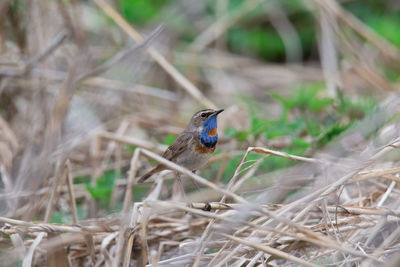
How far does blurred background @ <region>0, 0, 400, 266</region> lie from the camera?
402cm

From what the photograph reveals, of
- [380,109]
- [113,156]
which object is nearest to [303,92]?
[380,109]

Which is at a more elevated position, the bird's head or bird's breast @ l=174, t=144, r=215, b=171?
the bird's head

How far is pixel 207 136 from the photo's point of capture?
14.4 feet

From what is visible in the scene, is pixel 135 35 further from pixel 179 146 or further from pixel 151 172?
pixel 151 172

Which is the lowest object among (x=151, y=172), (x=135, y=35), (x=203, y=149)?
(x=151, y=172)

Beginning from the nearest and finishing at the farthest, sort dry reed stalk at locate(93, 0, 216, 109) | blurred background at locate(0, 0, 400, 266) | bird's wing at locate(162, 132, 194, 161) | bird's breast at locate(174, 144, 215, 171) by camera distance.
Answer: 1. blurred background at locate(0, 0, 400, 266)
2. bird's breast at locate(174, 144, 215, 171)
3. bird's wing at locate(162, 132, 194, 161)
4. dry reed stalk at locate(93, 0, 216, 109)

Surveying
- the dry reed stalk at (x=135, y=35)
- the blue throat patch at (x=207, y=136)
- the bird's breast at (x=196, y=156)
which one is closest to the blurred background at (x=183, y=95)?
the dry reed stalk at (x=135, y=35)

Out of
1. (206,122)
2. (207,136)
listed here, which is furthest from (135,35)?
(207,136)

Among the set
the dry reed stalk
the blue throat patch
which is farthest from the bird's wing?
the dry reed stalk

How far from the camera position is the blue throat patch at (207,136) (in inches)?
171

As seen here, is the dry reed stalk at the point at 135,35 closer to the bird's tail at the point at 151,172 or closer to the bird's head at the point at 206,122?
the bird's head at the point at 206,122

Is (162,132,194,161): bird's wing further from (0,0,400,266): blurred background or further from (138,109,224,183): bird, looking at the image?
(0,0,400,266): blurred background

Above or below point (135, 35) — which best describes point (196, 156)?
below

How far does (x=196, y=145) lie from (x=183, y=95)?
3469 millimetres
